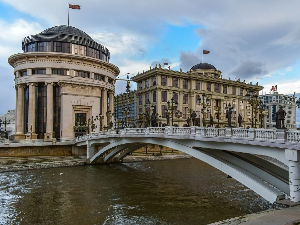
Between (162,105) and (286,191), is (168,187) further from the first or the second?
(162,105)

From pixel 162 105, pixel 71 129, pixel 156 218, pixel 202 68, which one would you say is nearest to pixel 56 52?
pixel 71 129

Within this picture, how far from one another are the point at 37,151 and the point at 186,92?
3718 cm

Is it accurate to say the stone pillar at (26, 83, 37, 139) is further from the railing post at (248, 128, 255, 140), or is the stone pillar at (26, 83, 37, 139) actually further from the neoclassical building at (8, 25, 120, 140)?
the railing post at (248, 128, 255, 140)

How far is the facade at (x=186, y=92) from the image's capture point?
62.2 metres

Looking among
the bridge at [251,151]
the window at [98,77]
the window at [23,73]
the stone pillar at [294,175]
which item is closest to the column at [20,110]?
the window at [23,73]

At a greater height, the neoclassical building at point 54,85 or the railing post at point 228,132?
the neoclassical building at point 54,85

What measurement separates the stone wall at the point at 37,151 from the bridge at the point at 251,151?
2764 centimetres

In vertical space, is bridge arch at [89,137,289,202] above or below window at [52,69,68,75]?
below

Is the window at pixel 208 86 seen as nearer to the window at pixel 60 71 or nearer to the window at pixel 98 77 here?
the window at pixel 98 77

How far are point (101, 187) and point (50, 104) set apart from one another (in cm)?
3541

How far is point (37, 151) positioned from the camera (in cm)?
4959

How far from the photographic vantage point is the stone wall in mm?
47503

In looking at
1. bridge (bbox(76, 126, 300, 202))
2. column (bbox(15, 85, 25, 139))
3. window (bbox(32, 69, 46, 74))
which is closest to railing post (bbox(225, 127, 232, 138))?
bridge (bbox(76, 126, 300, 202))

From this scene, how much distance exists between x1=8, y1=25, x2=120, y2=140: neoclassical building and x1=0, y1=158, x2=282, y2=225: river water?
24.6 meters
